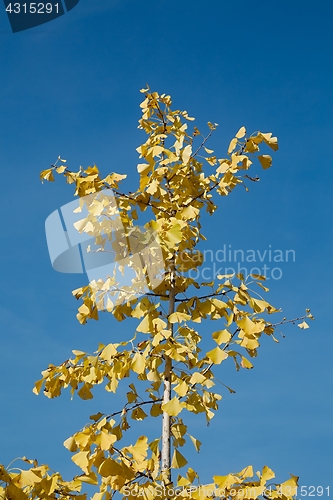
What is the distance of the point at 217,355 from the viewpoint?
3.33 m

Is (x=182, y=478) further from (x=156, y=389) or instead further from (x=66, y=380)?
(x=66, y=380)

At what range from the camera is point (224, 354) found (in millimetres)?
3324

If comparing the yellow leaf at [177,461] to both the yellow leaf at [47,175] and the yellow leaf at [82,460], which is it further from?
the yellow leaf at [47,175]

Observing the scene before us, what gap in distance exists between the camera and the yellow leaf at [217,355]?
331cm

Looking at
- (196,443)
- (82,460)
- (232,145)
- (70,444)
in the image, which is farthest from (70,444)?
(232,145)

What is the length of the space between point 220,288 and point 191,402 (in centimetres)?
92

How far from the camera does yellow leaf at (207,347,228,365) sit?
3.31 meters

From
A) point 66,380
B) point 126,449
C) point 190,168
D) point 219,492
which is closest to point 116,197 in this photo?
point 190,168

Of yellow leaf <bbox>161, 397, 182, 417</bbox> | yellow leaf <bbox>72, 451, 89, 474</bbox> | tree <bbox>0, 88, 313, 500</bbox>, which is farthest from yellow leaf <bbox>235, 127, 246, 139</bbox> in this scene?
yellow leaf <bbox>72, 451, 89, 474</bbox>

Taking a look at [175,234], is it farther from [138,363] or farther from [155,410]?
[155,410]

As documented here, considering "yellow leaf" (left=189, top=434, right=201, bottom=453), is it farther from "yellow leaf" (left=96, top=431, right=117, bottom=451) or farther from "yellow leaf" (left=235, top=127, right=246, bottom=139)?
"yellow leaf" (left=235, top=127, right=246, bottom=139)

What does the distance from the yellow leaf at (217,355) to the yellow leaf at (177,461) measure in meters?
0.85

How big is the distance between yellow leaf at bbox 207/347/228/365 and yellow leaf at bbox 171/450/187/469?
849 mm

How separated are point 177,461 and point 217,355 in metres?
0.92
